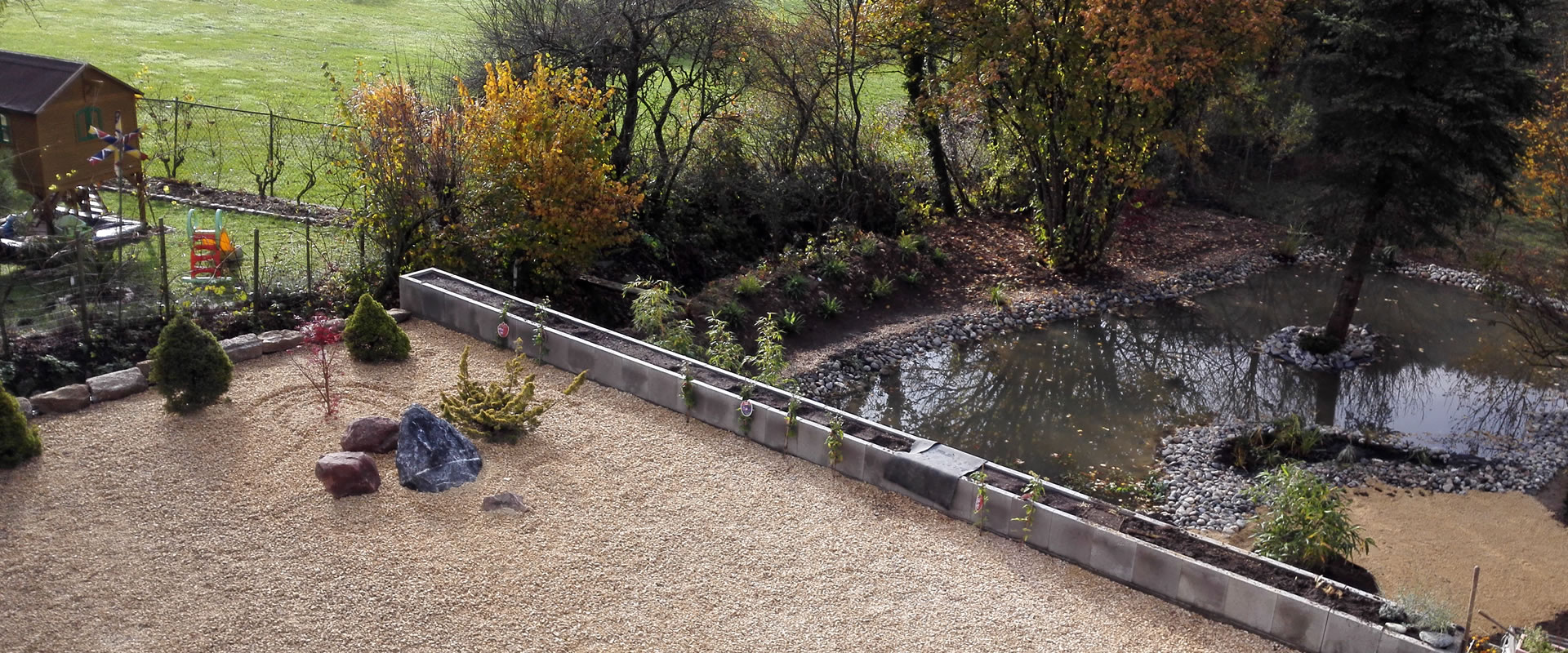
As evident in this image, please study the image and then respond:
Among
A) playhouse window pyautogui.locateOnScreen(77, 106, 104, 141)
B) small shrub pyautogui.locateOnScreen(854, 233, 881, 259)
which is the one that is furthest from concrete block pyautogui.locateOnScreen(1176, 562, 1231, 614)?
playhouse window pyautogui.locateOnScreen(77, 106, 104, 141)

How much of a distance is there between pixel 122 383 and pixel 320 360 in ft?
5.32

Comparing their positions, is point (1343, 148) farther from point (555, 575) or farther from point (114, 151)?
point (114, 151)

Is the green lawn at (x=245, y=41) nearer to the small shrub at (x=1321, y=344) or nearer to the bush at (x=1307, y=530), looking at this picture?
the small shrub at (x=1321, y=344)

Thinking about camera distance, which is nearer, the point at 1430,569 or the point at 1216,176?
the point at 1430,569

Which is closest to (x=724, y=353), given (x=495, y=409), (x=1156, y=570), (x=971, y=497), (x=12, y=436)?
(x=495, y=409)

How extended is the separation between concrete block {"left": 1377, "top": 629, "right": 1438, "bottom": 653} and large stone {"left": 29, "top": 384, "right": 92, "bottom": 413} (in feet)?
32.4

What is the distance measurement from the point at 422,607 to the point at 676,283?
30.4 ft

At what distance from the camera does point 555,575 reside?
7.54 metres

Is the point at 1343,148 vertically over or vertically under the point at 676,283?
over

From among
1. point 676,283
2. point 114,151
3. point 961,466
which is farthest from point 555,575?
point 114,151

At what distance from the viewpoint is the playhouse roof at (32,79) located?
42.5 ft

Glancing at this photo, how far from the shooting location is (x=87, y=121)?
13727 millimetres

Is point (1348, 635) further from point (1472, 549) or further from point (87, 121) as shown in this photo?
point (87, 121)

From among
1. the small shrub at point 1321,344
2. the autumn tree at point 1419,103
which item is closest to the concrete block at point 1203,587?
the autumn tree at point 1419,103
